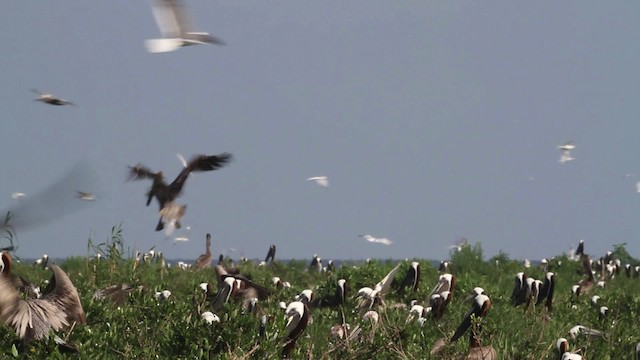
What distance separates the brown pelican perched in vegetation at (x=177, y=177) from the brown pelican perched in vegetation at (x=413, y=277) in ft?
17.8

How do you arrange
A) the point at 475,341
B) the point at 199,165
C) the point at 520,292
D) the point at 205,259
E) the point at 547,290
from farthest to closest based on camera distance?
the point at 205,259 < the point at 547,290 < the point at 520,292 < the point at 199,165 < the point at 475,341

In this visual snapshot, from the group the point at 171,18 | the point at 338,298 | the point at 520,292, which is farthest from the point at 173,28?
the point at 520,292

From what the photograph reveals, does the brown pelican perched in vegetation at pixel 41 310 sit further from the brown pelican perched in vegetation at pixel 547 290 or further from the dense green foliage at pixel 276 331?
the brown pelican perched in vegetation at pixel 547 290

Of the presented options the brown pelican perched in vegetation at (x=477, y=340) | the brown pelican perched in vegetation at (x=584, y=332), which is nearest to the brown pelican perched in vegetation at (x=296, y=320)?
the brown pelican perched in vegetation at (x=477, y=340)

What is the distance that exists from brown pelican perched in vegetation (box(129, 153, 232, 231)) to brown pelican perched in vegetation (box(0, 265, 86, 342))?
430 centimetres

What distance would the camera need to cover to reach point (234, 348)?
850 cm

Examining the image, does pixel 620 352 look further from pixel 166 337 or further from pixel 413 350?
pixel 166 337

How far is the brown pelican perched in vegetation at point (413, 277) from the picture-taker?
1752 centimetres

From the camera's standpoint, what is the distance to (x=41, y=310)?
324 inches

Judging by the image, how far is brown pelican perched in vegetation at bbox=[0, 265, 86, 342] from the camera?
7941 mm

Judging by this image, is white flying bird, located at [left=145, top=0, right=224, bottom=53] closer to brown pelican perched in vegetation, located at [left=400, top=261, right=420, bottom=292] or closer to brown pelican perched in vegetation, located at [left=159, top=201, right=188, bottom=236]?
brown pelican perched in vegetation, located at [left=159, top=201, right=188, bottom=236]

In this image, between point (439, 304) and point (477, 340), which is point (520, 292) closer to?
point (439, 304)

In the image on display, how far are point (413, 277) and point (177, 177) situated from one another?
5.81 metres

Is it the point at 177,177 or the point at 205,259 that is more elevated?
the point at 177,177
